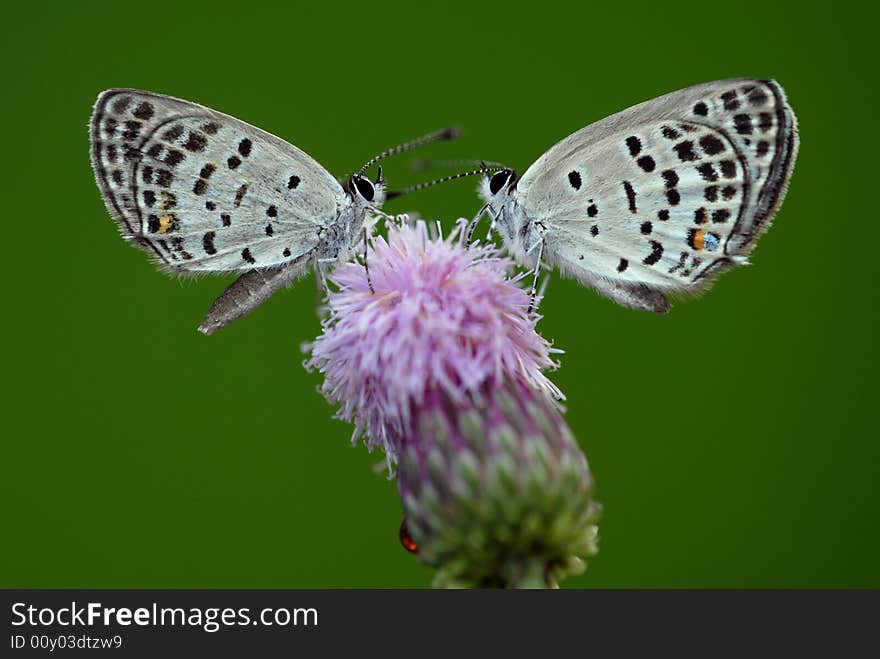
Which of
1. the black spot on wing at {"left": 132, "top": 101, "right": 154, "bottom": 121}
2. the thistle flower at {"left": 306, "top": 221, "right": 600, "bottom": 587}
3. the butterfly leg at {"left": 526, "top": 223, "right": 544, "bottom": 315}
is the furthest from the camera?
the black spot on wing at {"left": 132, "top": 101, "right": 154, "bottom": 121}


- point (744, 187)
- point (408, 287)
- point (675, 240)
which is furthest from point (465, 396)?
point (744, 187)

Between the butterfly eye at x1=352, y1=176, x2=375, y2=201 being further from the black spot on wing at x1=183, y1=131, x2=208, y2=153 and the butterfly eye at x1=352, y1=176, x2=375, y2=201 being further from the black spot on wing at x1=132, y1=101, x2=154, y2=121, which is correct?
the black spot on wing at x1=132, y1=101, x2=154, y2=121

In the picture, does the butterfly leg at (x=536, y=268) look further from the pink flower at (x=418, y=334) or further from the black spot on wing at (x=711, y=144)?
the black spot on wing at (x=711, y=144)

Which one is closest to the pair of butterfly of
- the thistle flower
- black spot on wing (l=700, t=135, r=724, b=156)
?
black spot on wing (l=700, t=135, r=724, b=156)

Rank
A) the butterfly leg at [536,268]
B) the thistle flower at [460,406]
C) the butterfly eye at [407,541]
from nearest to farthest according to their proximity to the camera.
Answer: the thistle flower at [460,406]
the butterfly eye at [407,541]
the butterfly leg at [536,268]

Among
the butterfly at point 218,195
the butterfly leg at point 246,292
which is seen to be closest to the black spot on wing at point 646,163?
the butterfly at point 218,195

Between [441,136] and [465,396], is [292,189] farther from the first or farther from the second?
[465,396]

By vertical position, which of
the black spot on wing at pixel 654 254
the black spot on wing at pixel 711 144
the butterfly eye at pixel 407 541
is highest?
the black spot on wing at pixel 711 144
